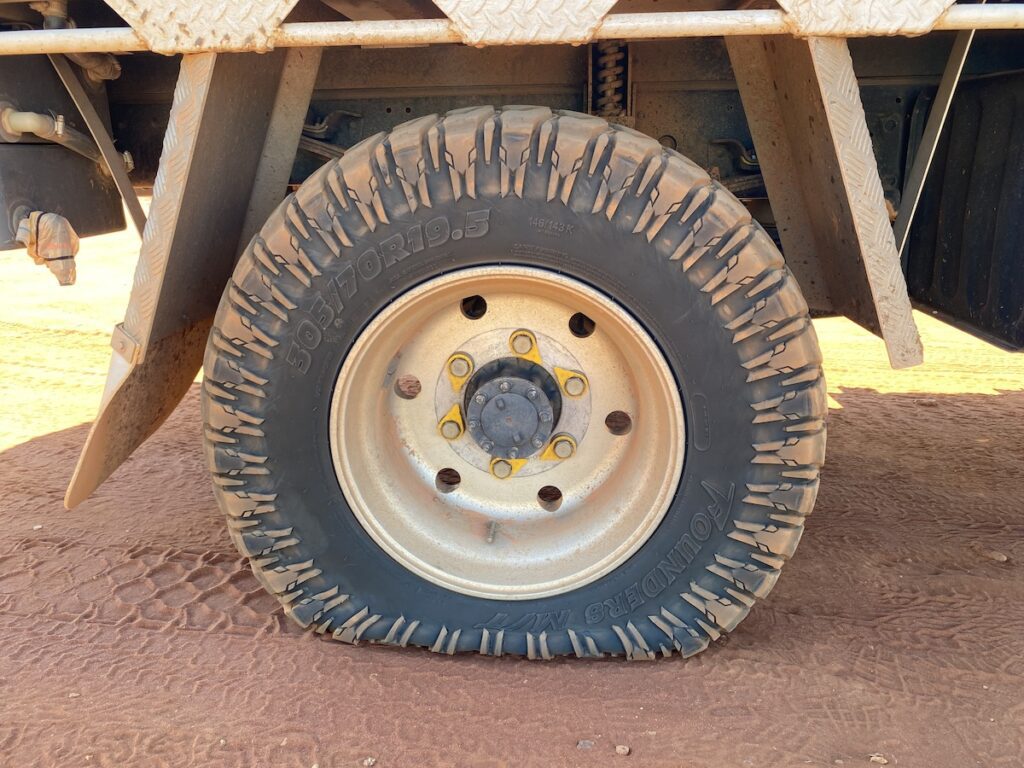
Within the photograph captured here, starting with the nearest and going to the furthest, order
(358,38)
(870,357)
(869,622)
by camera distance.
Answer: (358,38) → (869,622) → (870,357)

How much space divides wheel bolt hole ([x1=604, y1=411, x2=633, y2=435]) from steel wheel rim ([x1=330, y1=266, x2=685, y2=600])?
10 mm

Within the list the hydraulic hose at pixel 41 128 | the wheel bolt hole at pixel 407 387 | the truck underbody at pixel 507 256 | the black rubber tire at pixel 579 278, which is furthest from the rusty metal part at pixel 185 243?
the wheel bolt hole at pixel 407 387

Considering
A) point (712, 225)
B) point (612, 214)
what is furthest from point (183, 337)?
point (712, 225)

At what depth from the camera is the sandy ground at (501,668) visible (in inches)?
73.6

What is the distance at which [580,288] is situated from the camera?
202cm

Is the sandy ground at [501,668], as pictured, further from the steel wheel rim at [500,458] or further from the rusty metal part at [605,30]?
the rusty metal part at [605,30]

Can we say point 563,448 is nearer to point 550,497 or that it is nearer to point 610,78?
point 550,497

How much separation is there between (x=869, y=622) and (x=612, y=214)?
1.42 m

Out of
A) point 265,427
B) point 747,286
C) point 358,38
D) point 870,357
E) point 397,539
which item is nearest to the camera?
point 358,38

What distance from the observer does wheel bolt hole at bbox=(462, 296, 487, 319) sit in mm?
2285

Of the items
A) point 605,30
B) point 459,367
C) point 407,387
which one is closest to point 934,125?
point 605,30

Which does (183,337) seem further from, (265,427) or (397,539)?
(397,539)

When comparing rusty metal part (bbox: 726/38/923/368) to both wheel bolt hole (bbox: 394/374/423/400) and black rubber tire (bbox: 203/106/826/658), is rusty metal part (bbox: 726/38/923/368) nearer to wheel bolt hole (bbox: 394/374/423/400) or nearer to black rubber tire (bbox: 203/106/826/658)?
black rubber tire (bbox: 203/106/826/658)

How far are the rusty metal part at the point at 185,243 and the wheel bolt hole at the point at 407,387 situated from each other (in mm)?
627
